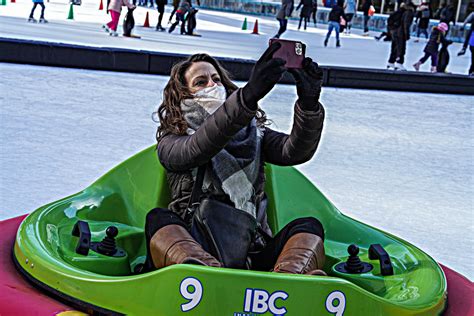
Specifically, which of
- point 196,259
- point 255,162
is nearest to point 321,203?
point 255,162

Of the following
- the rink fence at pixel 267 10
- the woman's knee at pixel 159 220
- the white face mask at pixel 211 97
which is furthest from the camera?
the rink fence at pixel 267 10

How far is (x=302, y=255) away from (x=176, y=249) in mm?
272

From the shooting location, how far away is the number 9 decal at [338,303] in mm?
1571

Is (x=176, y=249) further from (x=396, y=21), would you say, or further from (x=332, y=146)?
(x=396, y=21)

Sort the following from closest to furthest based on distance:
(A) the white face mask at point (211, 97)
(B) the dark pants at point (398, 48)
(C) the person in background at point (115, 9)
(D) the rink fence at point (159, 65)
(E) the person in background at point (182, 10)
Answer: (A) the white face mask at point (211, 97) < (D) the rink fence at point (159, 65) < (B) the dark pants at point (398, 48) < (C) the person in background at point (115, 9) < (E) the person in background at point (182, 10)

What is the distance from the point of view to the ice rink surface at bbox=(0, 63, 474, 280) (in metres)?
3.22

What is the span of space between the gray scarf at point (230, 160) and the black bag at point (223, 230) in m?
0.03

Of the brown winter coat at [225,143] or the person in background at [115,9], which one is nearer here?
the brown winter coat at [225,143]

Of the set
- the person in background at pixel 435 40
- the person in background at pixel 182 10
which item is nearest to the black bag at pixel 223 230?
the person in background at pixel 435 40

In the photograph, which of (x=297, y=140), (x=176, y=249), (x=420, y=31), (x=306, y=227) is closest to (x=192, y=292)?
(x=176, y=249)

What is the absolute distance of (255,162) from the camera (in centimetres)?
195

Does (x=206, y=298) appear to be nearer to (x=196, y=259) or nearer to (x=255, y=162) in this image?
(x=196, y=259)

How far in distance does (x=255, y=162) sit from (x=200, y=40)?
9.83 metres

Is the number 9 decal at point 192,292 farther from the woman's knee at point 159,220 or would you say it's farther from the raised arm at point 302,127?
the raised arm at point 302,127
